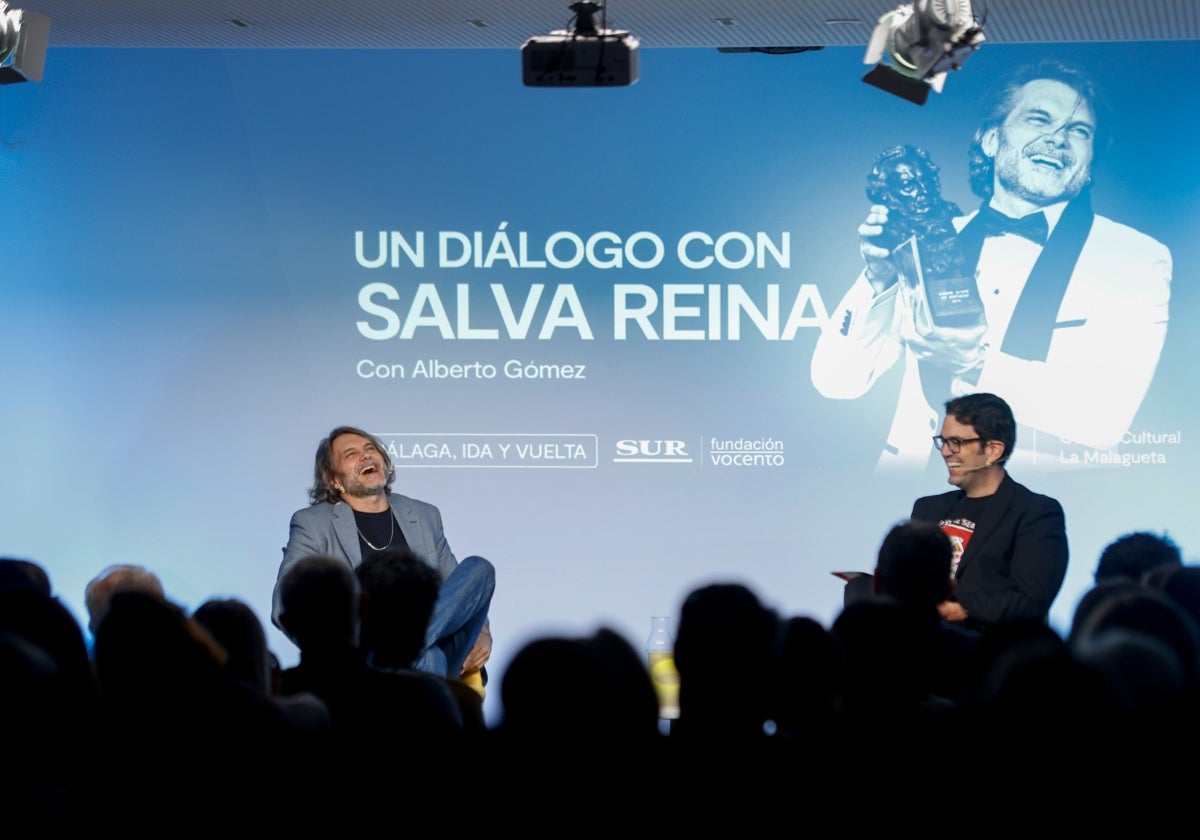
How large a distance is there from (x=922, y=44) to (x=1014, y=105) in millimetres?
1567

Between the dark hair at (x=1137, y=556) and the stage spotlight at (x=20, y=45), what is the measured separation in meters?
4.14

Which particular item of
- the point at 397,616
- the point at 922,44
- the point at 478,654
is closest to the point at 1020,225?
the point at 922,44

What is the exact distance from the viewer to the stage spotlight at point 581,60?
15.6ft

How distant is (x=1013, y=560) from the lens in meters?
4.00

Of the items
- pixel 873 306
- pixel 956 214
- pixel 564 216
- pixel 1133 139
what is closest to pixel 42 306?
pixel 564 216

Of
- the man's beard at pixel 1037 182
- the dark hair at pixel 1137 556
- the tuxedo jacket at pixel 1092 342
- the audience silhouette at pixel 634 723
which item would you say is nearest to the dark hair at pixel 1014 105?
the man's beard at pixel 1037 182

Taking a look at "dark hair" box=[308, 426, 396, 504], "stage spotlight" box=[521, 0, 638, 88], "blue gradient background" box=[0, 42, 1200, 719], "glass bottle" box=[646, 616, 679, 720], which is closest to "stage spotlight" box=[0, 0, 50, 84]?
"blue gradient background" box=[0, 42, 1200, 719]

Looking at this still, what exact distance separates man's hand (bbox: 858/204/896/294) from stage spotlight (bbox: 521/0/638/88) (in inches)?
74.5

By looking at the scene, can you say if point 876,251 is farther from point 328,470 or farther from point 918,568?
point 918,568

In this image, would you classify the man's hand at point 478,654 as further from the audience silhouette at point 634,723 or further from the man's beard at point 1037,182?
the man's beard at point 1037,182

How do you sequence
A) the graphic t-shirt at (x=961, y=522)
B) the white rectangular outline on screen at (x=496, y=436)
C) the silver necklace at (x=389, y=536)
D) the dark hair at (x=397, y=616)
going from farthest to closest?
the white rectangular outline on screen at (x=496, y=436) → the silver necklace at (x=389, y=536) → the graphic t-shirt at (x=961, y=522) → the dark hair at (x=397, y=616)

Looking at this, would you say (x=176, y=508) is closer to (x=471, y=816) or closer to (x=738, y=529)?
(x=738, y=529)

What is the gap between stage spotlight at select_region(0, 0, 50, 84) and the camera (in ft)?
16.1

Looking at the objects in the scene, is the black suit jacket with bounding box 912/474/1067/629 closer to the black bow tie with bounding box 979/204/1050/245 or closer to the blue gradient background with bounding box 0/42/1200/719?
the blue gradient background with bounding box 0/42/1200/719
